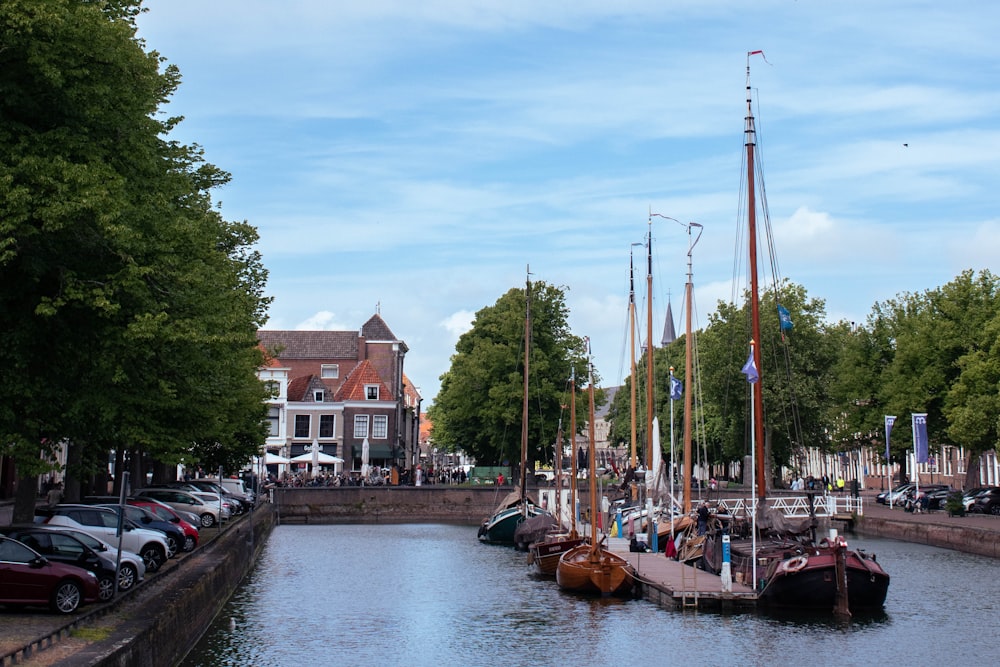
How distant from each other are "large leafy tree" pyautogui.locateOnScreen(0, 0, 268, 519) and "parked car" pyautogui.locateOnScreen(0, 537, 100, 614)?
9.75 ft

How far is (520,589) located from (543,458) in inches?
2214

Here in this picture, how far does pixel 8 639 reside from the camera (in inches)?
790

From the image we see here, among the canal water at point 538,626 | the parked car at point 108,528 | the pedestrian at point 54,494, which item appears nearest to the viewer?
the canal water at point 538,626

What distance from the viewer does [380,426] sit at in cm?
11519

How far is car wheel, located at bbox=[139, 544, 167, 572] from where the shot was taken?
108 feet

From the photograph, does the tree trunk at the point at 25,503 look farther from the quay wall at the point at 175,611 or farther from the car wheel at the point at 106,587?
the car wheel at the point at 106,587

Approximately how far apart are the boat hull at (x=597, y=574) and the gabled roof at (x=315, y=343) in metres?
90.2

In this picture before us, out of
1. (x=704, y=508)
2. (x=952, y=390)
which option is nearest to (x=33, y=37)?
(x=704, y=508)

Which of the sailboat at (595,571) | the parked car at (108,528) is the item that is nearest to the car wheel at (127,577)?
the parked car at (108,528)

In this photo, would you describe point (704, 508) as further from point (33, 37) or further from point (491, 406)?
point (491, 406)

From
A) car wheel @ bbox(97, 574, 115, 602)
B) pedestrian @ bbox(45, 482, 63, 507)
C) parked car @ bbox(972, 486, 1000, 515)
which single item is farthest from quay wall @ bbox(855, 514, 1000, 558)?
pedestrian @ bbox(45, 482, 63, 507)

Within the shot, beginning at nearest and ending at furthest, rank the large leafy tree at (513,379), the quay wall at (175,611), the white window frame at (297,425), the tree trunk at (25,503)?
the quay wall at (175,611) → the tree trunk at (25,503) → the large leafy tree at (513,379) → the white window frame at (297,425)

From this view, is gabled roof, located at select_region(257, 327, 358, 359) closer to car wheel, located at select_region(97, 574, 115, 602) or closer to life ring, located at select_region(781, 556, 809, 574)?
life ring, located at select_region(781, 556, 809, 574)

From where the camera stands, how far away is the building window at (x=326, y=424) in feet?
375
